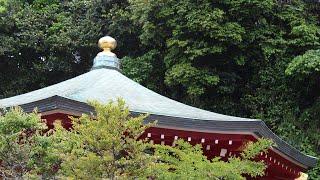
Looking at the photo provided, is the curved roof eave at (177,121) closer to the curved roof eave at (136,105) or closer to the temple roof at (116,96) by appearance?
the curved roof eave at (136,105)

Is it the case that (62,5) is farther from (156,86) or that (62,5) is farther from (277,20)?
(277,20)

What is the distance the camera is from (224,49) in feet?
50.3

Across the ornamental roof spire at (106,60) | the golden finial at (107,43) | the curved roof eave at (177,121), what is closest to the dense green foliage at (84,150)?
the curved roof eave at (177,121)

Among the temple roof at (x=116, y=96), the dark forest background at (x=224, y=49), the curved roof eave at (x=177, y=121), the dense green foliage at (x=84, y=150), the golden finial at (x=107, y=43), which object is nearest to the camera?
the dense green foliage at (x=84, y=150)

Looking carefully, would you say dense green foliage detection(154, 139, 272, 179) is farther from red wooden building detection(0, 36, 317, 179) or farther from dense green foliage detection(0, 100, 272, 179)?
red wooden building detection(0, 36, 317, 179)

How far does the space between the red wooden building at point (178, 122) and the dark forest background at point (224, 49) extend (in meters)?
6.27

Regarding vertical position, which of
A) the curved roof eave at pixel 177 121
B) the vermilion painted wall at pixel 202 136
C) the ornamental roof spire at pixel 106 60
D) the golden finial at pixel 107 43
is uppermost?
the golden finial at pixel 107 43

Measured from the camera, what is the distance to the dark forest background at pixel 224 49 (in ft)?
48.8

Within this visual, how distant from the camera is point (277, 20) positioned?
16.1m

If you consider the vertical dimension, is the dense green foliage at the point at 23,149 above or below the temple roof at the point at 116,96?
below

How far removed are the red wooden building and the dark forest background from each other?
6272 mm

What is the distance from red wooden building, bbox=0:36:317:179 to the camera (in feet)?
21.3

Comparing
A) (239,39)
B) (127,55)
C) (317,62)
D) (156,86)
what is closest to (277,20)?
(239,39)

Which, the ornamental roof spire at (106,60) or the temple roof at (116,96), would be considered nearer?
the temple roof at (116,96)
